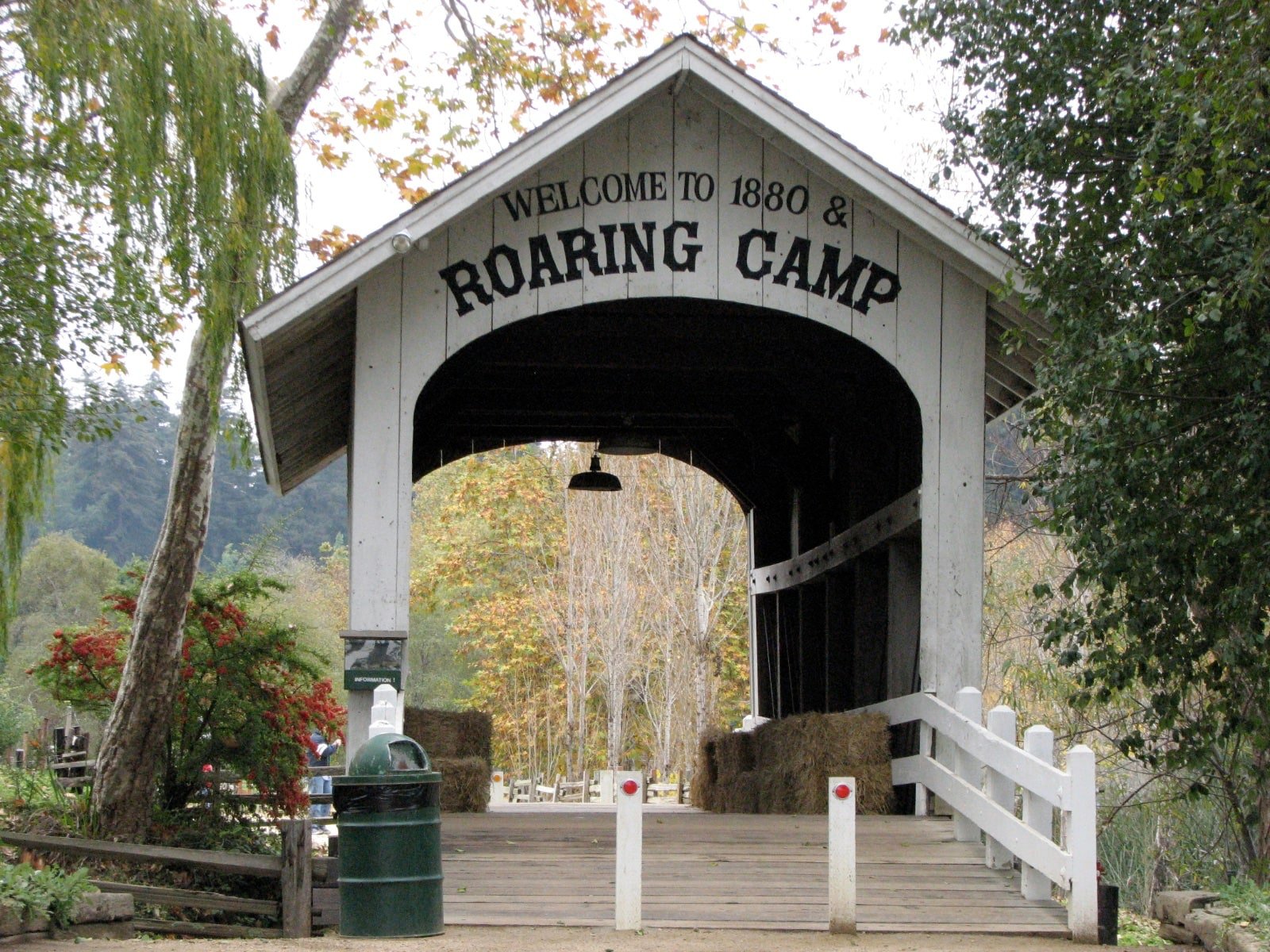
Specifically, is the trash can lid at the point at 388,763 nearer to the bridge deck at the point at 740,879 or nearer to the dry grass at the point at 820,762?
the bridge deck at the point at 740,879

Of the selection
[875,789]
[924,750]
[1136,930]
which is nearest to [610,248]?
[924,750]

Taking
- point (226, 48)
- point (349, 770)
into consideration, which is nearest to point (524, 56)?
point (226, 48)

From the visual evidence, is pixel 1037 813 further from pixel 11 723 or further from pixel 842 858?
pixel 11 723

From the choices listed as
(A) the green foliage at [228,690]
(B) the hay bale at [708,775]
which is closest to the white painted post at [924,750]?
(B) the hay bale at [708,775]

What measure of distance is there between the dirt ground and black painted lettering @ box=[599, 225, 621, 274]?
189 inches

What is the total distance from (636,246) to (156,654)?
6.20 metres

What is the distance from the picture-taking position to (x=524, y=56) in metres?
20.4

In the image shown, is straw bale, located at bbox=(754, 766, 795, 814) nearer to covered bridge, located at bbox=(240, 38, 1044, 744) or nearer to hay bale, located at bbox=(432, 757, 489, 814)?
covered bridge, located at bbox=(240, 38, 1044, 744)

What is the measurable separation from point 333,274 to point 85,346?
1869 mm

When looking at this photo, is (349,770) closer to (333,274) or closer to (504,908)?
(504,908)

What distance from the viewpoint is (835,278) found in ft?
36.1

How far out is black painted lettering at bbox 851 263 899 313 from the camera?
1101 centimetres

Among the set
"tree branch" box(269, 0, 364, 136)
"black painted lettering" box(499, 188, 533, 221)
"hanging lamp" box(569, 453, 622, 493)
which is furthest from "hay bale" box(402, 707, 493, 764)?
"tree branch" box(269, 0, 364, 136)

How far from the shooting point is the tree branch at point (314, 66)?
628 inches
